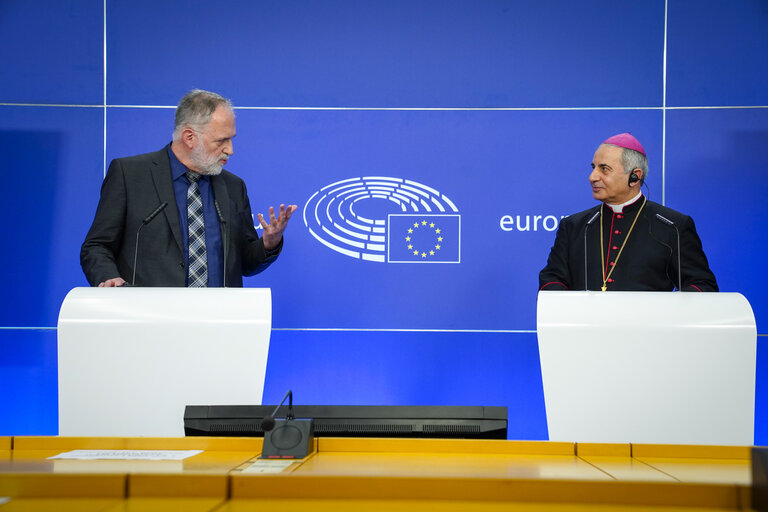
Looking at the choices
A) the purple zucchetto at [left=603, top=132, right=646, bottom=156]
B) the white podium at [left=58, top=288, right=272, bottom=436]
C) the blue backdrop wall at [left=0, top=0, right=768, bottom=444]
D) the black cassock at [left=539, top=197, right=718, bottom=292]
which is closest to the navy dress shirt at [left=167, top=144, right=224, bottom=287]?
the white podium at [left=58, top=288, right=272, bottom=436]

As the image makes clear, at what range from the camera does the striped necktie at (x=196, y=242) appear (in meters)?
2.88

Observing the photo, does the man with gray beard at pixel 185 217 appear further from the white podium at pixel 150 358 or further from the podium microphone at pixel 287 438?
the podium microphone at pixel 287 438

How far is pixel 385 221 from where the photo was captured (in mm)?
4203

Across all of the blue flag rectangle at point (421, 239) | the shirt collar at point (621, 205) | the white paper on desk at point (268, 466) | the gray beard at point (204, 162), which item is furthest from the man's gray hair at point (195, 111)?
the white paper on desk at point (268, 466)

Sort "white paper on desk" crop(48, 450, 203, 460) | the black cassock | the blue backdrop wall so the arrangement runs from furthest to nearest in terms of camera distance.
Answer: the blue backdrop wall < the black cassock < "white paper on desk" crop(48, 450, 203, 460)

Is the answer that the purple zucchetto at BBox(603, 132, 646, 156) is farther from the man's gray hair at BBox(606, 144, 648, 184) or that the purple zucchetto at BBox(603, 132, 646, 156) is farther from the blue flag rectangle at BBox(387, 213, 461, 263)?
the blue flag rectangle at BBox(387, 213, 461, 263)

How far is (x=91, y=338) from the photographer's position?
2.16 meters

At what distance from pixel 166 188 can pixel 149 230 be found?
0.19 m

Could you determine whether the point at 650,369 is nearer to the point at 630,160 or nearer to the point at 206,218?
the point at 630,160

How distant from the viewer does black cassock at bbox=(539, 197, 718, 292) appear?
10.5 ft

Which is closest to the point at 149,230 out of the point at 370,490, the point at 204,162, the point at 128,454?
the point at 204,162

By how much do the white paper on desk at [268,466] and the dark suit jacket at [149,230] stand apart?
152 cm

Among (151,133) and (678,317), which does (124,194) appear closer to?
(151,133)

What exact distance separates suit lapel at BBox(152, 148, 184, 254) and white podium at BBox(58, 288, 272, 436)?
2.32 ft
